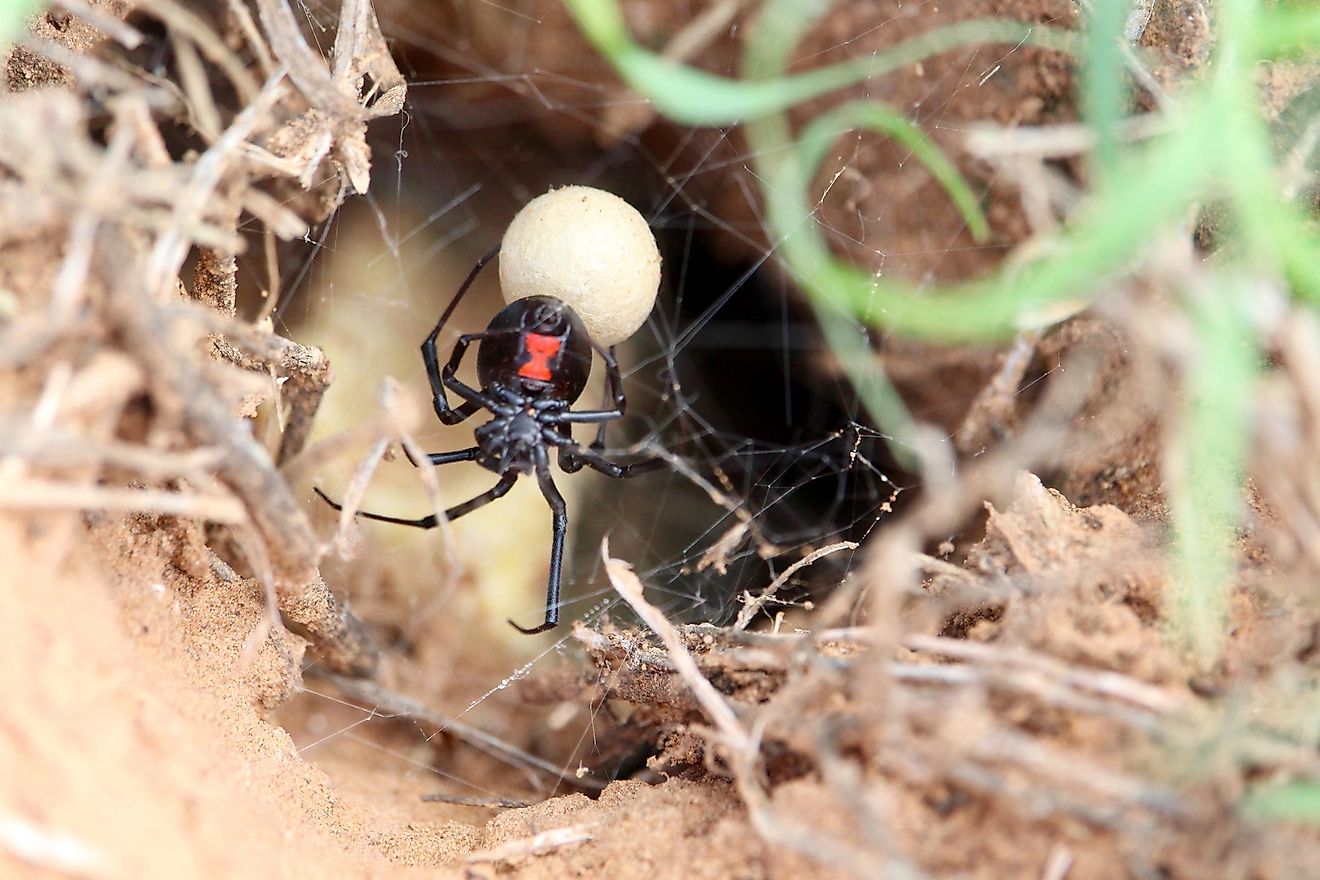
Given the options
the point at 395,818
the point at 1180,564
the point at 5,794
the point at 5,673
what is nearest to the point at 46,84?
Result: the point at 5,673

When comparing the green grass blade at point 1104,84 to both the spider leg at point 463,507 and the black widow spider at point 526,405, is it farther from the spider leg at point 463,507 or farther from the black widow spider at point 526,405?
the spider leg at point 463,507

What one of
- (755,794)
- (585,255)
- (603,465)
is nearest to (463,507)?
(603,465)

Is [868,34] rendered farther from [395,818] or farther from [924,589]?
[395,818]

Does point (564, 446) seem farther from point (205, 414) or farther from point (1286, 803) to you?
point (1286, 803)

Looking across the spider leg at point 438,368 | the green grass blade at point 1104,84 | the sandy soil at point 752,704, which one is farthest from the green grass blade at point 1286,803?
the spider leg at point 438,368

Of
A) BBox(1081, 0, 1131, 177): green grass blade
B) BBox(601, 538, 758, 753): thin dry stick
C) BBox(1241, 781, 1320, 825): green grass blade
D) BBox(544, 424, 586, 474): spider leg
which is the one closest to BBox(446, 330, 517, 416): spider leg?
BBox(544, 424, 586, 474): spider leg

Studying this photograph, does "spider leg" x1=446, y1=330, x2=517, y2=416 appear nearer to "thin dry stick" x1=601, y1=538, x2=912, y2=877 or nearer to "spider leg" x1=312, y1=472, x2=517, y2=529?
"spider leg" x1=312, y1=472, x2=517, y2=529

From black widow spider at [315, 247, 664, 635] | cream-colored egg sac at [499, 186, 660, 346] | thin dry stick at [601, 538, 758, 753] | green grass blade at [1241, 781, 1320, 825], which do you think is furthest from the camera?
black widow spider at [315, 247, 664, 635]
